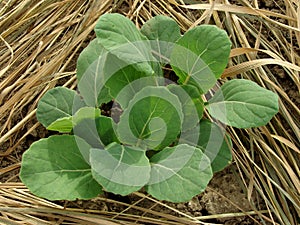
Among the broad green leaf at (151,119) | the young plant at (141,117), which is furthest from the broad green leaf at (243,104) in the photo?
the broad green leaf at (151,119)

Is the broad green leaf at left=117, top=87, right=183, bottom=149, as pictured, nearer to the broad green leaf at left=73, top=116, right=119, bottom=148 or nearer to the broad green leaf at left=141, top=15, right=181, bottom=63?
the broad green leaf at left=73, top=116, right=119, bottom=148

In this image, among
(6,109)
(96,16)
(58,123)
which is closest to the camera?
(58,123)

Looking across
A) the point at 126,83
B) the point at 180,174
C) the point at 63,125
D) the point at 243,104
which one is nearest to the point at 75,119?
the point at 63,125

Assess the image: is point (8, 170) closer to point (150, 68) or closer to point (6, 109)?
point (6, 109)

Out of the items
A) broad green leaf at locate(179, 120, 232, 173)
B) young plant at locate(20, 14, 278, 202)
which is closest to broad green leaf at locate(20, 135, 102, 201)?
young plant at locate(20, 14, 278, 202)

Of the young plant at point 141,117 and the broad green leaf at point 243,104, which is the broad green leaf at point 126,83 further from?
the broad green leaf at point 243,104

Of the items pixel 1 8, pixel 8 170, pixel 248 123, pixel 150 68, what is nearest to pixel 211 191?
pixel 248 123
